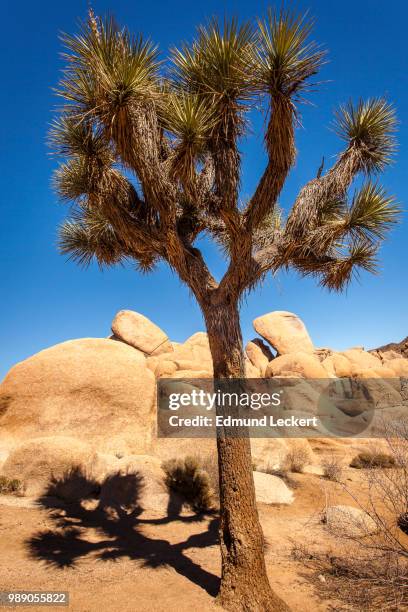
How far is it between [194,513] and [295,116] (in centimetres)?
702

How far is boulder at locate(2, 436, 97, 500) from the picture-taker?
8.35 metres

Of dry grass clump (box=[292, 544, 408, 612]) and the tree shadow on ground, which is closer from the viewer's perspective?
dry grass clump (box=[292, 544, 408, 612])

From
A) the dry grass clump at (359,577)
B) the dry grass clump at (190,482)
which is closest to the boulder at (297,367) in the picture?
the dry grass clump at (190,482)

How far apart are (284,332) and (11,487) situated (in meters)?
23.4

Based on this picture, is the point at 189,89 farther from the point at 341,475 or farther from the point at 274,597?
the point at 341,475

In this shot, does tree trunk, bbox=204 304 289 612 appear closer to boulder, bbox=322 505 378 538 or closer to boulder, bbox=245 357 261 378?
boulder, bbox=322 505 378 538

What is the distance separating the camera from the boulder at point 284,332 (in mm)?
28766

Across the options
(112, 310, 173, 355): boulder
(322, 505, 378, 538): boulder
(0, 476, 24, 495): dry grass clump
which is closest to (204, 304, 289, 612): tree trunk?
(322, 505, 378, 538): boulder

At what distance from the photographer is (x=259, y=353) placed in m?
29.4

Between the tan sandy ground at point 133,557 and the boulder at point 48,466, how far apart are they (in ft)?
1.59

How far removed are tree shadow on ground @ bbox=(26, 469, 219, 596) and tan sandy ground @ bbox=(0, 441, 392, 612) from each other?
16mm

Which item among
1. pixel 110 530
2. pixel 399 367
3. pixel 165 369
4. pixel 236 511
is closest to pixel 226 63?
pixel 236 511

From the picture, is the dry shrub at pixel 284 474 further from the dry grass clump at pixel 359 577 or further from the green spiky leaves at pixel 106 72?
the green spiky leaves at pixel 106 72

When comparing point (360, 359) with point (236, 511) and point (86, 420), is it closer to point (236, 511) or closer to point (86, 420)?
point (86, 420)
